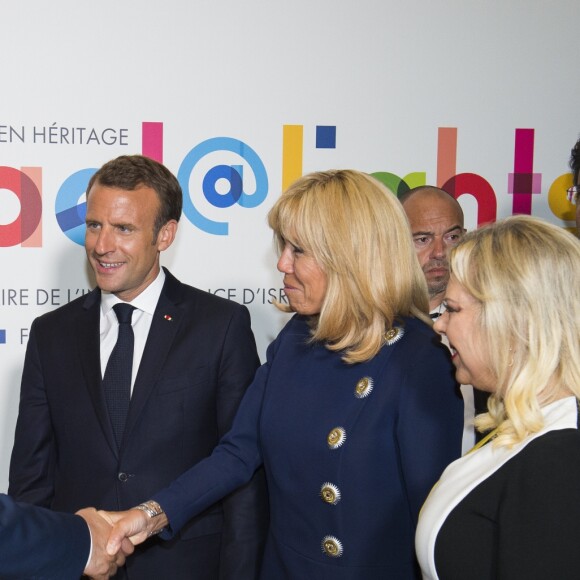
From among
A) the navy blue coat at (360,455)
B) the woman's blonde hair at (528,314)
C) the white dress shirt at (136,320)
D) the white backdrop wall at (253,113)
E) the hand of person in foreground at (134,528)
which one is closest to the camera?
the woman's blonde hair at (528,314)

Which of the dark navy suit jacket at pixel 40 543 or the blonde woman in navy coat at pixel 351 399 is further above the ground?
the blonde woman in navy coat at pixel 351 399

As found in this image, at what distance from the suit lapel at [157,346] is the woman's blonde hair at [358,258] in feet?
2.13

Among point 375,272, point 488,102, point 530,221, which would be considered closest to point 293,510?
point 375,272

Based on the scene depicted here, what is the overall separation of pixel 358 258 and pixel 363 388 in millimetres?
317

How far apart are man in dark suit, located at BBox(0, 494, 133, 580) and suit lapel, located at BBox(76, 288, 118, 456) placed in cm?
26

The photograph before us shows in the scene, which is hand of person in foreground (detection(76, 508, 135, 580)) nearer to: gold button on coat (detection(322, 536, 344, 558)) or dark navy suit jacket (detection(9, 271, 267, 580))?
dark navy suit jacket (detection(9, 271, 267, 580))

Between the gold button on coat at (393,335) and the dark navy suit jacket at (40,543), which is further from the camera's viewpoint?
the dark navy suit jacket at (40,543)

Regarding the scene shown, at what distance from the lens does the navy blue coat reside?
1825 mm

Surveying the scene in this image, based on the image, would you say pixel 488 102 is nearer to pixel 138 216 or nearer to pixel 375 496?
pixel 138 216

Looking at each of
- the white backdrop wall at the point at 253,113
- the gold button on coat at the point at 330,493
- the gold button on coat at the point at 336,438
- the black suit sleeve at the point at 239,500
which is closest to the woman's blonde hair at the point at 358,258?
the gold button on coat at the point at 336,438

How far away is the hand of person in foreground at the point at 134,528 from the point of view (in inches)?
85.4

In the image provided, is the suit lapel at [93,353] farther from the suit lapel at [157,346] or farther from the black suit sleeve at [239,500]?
the black suit sleeve at [239,500]

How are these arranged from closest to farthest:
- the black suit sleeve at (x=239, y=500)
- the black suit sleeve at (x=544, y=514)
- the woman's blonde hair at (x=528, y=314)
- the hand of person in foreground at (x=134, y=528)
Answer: the black suit sleeve at (x=544, y=514) → the woman's blonde hair at (x=528, y=314) → the hand of person in foreground at (x=134, y=528) → the black suit sleeve at (x=239, y=500)

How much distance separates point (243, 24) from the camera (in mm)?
3275
